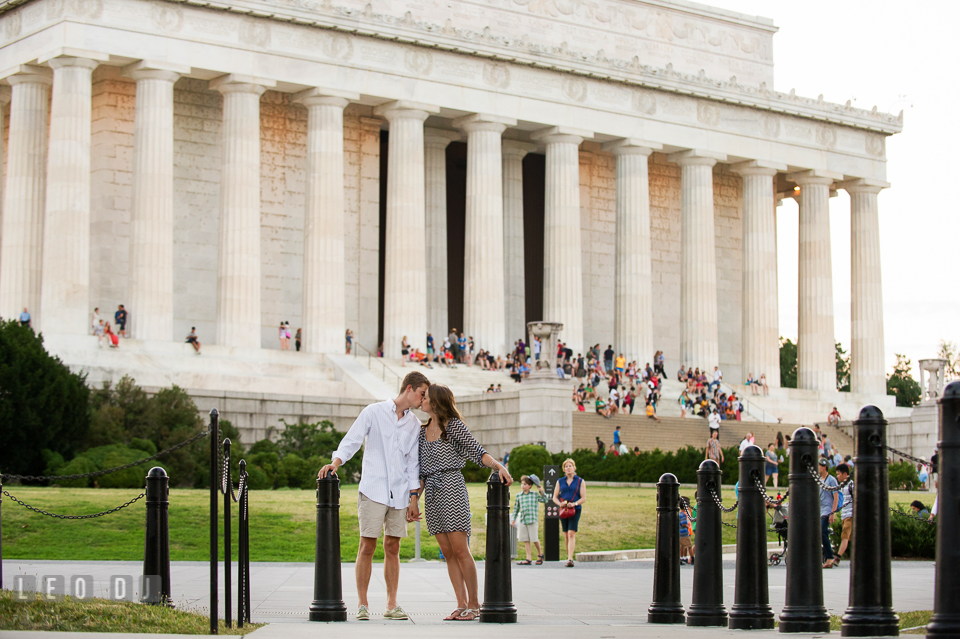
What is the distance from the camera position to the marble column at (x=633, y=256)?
68562 millimetres

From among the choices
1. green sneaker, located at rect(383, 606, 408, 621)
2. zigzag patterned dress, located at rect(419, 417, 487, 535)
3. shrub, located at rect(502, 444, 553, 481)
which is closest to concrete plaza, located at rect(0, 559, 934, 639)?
green sneaker, located at rect(383, 606, 408, 621)

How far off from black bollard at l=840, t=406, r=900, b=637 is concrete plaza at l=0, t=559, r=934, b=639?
4.93ft

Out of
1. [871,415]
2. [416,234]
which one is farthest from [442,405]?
[416,234]

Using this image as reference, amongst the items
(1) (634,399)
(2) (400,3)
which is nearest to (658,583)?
(1) (634,399)

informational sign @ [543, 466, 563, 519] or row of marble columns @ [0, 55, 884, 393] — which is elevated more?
row of marble columns @ [0, 55, 884, 393]

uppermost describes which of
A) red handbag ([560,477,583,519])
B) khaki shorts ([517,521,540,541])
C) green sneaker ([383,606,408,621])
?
red handbag ([560,477,583,519])

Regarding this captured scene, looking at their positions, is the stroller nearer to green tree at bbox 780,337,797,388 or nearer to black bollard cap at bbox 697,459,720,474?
black bollard cap at bbox 697,459,720,474

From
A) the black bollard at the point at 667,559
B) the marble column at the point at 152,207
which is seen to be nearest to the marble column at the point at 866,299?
the marble column at the point at 152,207

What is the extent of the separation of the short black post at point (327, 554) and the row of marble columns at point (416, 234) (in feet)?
140

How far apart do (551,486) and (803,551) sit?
15.0 metres

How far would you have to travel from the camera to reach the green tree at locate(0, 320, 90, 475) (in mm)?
38500

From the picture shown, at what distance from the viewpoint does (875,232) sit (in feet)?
250

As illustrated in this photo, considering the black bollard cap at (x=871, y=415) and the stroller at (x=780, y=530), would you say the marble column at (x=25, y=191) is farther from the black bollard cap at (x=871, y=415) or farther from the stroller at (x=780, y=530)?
the black bollard cap at (x=871, y=415)

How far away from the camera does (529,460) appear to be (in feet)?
139
